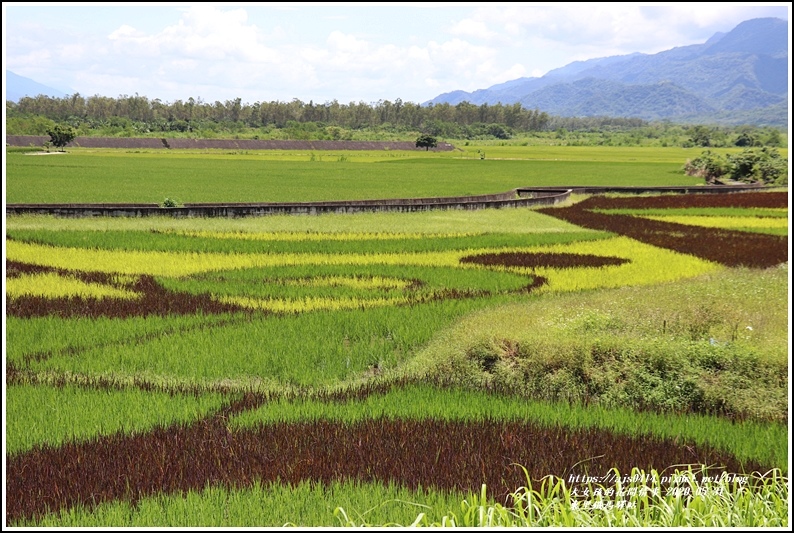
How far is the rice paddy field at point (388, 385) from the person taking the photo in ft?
17.6

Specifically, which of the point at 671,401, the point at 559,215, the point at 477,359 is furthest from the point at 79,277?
the point at 559,215

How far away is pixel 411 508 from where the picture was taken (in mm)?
5164

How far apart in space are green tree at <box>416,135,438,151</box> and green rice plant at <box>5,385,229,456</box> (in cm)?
9299

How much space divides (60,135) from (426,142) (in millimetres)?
42830

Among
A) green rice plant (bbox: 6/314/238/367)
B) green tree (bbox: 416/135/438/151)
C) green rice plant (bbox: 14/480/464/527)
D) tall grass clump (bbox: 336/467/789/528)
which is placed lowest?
green rice plant (bbox: 6/314/238/367)

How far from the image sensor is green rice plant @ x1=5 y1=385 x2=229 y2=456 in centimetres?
703

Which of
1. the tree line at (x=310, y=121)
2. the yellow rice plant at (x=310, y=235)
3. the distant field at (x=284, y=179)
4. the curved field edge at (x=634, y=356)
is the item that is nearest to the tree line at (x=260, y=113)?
the tree line at (x=310, y=121)

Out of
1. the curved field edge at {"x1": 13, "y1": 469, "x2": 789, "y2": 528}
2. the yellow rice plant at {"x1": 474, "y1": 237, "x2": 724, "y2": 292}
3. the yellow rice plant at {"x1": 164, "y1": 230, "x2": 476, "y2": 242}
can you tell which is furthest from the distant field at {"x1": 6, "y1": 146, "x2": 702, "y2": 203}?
the curved field edge at {"x1": 13, "y1": 469, "x2": 789, "y2": 528}

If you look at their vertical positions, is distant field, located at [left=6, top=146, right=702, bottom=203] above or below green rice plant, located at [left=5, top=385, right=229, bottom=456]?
above

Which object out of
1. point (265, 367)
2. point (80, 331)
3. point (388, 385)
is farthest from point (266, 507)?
point (80, 331)

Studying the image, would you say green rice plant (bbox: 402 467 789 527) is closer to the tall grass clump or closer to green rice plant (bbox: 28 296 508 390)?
the tall grass clump

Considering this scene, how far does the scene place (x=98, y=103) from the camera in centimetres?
13638

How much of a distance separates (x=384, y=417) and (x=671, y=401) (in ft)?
10.3

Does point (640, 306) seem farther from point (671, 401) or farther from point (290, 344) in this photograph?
point (290, 344)
